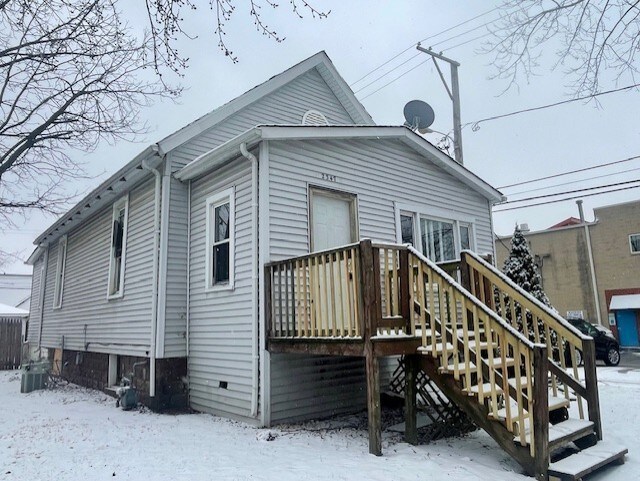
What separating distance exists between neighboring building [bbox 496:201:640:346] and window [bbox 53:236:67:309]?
1842cm

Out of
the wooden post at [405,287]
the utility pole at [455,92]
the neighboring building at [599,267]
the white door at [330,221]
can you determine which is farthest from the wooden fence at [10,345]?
the neighboring building at [599,267]

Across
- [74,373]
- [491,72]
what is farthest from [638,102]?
[74,373]

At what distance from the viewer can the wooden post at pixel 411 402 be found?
19.0 ft

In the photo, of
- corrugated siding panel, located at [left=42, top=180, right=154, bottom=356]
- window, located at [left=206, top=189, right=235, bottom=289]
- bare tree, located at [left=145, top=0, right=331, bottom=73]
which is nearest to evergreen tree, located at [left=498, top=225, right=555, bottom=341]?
window, located at [left=206, top=189, right=235, bottom=289]

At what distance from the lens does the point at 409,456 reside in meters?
5.23

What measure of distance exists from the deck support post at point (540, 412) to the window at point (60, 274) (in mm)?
13662

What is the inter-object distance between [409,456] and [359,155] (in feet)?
17.0

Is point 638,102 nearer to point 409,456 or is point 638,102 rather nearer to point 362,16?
point 362,16

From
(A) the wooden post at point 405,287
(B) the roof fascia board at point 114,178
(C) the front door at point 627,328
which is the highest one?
(B) the roof fascia board at point 114,178

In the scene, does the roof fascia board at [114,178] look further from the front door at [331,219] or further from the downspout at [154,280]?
the front door at [331,219]

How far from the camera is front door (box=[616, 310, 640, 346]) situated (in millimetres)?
23547

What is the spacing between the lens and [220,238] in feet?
26.7

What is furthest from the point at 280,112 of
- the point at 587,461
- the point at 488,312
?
the point at 587,461

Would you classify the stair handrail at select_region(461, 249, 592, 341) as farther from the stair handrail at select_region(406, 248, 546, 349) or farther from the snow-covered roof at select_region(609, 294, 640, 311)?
the snow-covered roof at select_region(609, 294, 640, 311)
